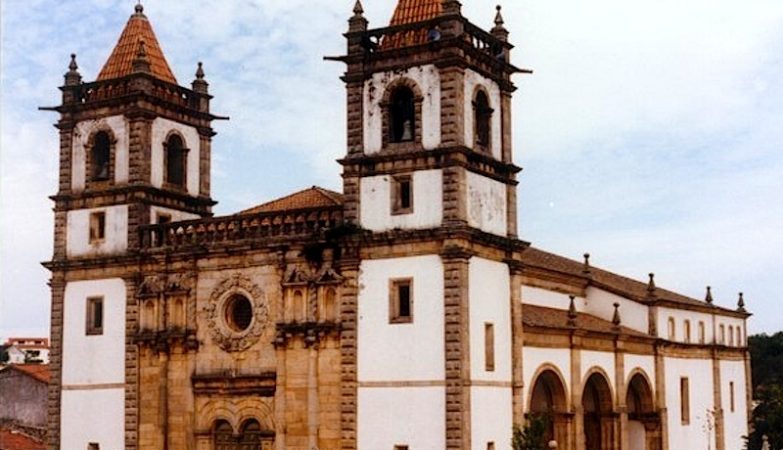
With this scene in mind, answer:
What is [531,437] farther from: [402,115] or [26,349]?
[26,349]

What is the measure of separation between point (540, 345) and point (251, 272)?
9.83 meters

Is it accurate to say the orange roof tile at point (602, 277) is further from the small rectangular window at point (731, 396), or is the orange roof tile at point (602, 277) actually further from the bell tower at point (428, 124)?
the bell tower at point (428, 124)

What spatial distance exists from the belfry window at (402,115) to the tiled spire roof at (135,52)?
10772 millimetres

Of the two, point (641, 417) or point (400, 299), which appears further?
point (641, 417)

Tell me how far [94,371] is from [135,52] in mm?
11746

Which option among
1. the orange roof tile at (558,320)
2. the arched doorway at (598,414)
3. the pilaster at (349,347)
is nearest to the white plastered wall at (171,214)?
the pilaster at (349,347)

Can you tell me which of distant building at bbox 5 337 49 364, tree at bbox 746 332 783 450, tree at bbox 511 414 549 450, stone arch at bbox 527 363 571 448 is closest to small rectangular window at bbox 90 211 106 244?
stone arch at bbox 527 363 571 448

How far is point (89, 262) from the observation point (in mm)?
44312

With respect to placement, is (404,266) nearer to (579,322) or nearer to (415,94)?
(415,94)

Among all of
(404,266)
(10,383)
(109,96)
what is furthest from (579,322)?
(10,383)

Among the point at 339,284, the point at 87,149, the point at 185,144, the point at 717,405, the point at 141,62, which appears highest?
the point at 141,62

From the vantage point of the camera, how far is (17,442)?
171 feet

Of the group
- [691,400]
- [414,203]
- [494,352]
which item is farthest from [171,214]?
[691,400]

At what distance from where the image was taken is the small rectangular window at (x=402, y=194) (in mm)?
38156
